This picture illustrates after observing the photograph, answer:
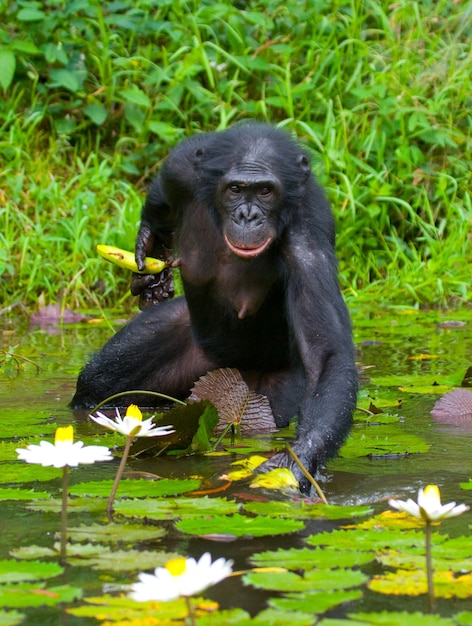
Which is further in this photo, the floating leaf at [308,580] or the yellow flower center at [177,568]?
the floating leaf at [308,580]

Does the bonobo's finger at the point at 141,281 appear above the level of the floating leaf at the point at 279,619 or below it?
below

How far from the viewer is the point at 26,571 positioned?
2.44 metres

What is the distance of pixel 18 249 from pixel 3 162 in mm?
1220

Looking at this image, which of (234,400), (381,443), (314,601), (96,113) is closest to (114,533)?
(314,601)

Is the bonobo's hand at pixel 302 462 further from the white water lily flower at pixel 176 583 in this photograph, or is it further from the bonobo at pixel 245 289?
the white water lily flower at pixel 176 583

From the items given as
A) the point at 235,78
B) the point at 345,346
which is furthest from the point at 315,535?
the point at 235,78

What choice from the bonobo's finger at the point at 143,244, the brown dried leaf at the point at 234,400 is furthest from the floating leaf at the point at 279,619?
the bonobo's finger at the point at 143,244

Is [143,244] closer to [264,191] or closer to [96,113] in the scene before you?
[264,191]

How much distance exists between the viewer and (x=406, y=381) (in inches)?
223

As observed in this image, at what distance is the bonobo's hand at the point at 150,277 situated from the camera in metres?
5.60

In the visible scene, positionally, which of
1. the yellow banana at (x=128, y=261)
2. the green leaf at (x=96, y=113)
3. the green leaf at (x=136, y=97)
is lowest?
the yellow banana at (x=128, y=261)

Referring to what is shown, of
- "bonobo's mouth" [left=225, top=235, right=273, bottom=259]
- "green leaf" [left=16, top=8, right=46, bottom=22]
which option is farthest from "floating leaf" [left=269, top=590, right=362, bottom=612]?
"green leaf" [left=16, top=8, right=46, bottom=22]

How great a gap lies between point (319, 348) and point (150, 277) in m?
1.78

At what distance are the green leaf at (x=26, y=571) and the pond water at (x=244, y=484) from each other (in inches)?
1.2
